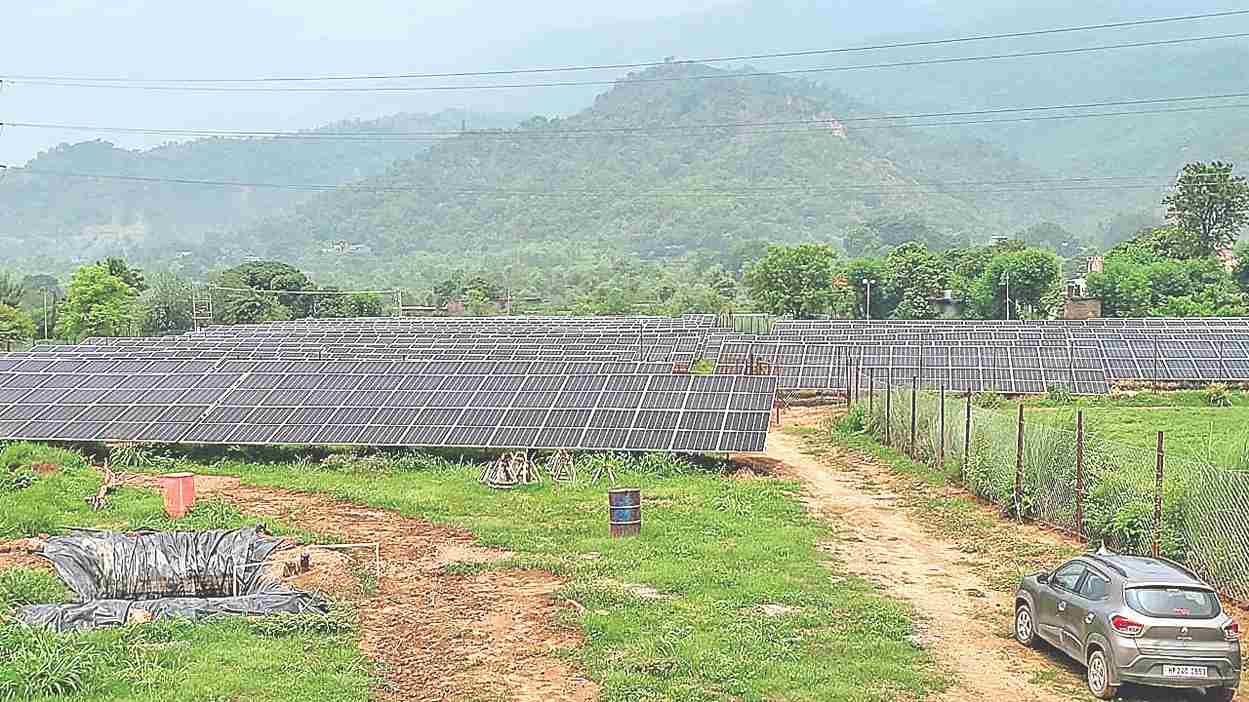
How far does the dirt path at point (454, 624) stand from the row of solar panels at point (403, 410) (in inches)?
279

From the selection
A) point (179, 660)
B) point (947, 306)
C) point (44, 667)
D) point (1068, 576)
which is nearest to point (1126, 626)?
point (1068, 576)

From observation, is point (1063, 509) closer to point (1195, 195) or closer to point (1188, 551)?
point (1188, 551)

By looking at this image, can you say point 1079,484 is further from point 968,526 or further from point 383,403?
point 383,403

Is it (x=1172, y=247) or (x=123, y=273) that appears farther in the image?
(x=1172, y=247)

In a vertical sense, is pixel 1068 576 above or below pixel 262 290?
below

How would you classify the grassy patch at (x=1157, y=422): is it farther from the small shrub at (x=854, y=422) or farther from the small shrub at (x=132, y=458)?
the small shrub at (x=132, y=458)

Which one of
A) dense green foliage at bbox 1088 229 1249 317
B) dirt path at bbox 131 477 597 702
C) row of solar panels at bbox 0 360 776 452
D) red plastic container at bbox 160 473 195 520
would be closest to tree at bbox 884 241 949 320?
dense green foliage at bbox 1088 229 1249 317

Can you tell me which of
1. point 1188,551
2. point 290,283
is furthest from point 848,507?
point 290,283

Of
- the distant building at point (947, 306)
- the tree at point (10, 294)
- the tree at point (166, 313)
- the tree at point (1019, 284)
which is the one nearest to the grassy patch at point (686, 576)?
the tree at point (1019, 284)

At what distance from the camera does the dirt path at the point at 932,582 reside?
45.4ft

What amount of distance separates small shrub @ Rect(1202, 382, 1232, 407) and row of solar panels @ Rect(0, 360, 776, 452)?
20.5 metres

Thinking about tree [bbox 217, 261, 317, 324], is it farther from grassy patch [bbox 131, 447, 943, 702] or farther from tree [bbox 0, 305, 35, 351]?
grassy patch [bbox 131, 447, 943, 702]

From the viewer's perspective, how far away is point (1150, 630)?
492 inches

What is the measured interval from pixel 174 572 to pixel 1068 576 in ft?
38.2
